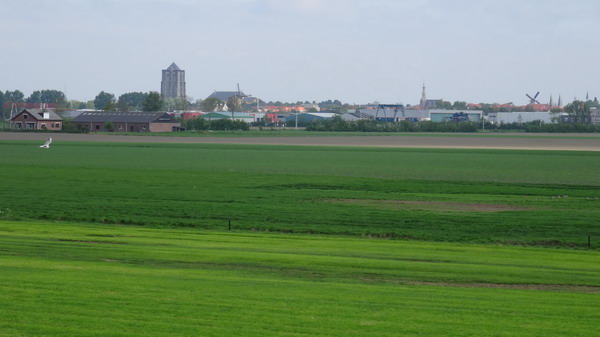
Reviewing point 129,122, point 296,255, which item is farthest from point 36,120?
point 296,255

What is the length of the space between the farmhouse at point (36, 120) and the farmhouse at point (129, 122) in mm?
4024

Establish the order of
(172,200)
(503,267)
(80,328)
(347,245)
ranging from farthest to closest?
(172,200), (347,245), (503,267), (80,328)

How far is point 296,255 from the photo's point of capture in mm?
22938

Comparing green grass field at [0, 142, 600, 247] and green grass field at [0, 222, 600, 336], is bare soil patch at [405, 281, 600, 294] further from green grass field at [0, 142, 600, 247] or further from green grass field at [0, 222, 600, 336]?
green grass field at [0, 142, 600, 247]

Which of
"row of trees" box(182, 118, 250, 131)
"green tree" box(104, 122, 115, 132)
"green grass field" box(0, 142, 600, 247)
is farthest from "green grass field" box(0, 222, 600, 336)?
"row of trees" box(182, 118, 250, 131)

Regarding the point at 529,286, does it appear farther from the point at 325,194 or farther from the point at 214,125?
the point at 214,125

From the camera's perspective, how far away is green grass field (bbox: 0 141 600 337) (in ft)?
48.0

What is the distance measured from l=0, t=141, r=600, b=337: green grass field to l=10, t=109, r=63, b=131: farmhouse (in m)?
106

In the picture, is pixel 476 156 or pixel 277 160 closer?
pixel 277 160

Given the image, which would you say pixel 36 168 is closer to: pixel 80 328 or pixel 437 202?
pixel 437 202

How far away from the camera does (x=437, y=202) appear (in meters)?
41.1

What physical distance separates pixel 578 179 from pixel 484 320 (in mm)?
43250

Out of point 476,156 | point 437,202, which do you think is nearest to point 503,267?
point 437,202

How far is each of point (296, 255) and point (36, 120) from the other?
471ft
